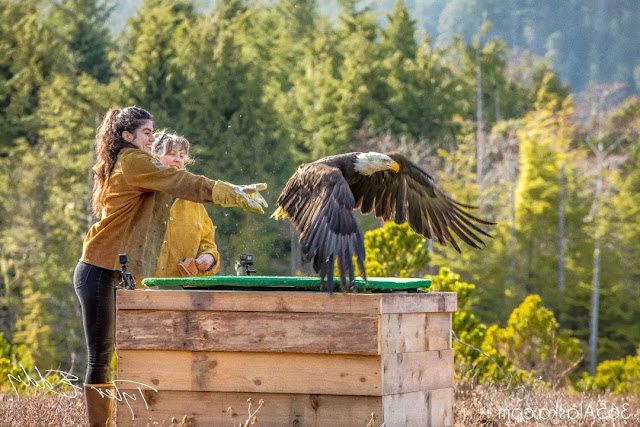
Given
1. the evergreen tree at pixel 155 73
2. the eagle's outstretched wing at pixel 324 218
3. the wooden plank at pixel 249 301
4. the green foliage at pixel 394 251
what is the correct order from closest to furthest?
the wooden plank at pixel 249 301, the eagle's outstretched wing at pixel 324 218, the green foliage at pixel 394 251, the evergreen tree at pixel 155 73

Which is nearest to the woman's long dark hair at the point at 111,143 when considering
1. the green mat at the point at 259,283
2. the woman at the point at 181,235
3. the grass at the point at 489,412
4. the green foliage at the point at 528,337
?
the woman at the point at 181,235

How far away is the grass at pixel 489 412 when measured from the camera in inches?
239

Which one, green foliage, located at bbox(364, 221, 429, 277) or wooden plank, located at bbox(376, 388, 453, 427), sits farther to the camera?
green foliage, located at bbox(364, 221, 429, 277)

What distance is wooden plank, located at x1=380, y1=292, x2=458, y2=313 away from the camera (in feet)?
16.1

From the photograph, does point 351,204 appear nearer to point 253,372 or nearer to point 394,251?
point 253,372

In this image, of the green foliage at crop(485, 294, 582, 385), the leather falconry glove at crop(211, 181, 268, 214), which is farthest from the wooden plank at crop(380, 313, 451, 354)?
the green foliage at crop(485, 294, 582, 385)

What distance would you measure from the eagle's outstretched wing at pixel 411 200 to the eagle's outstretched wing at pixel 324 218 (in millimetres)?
1313

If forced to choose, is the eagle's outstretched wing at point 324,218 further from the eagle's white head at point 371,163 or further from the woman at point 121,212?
the eagle's white head at point 371,163

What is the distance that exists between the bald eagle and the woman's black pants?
924mm

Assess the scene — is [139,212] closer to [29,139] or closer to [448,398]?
[448,398]

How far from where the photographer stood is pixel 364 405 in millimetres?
4891

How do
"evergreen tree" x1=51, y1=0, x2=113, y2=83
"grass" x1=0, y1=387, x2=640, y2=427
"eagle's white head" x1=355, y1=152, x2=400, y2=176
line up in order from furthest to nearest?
"evergreen tree" x1=51, y1=0, x2=113, y2=83
"eagle's white head" x1=355, y1=152, x2=400, y2=176
"grass" x1=0, y1=387, x2=640, y2=427

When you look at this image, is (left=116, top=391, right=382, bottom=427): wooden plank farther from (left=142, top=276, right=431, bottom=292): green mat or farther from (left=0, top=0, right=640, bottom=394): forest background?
(left=0, top=0, right=640, bottom=394): forest background

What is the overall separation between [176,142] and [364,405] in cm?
179
